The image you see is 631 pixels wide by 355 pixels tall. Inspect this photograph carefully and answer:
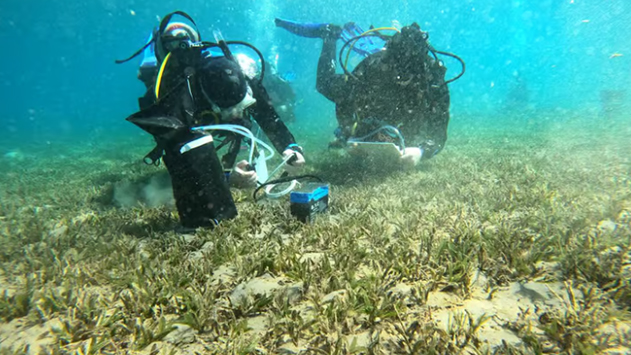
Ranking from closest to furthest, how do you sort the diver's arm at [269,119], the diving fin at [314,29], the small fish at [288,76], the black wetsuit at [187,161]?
1. the black wetsuit at [187,161]
2. the diver's arm at [269,119]
3. the diving fin at [314,29]
4. the small fish at [288,76]

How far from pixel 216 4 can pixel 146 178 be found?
3677 inches

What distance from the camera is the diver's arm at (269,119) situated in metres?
4.80

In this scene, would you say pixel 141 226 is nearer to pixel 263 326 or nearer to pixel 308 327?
pixel 263 326

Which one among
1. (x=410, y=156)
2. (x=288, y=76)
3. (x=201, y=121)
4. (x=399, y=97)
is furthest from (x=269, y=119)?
(x=288, y=76)

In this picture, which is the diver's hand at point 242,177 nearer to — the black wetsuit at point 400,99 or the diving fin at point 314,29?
the black wetsuit at point 400,99

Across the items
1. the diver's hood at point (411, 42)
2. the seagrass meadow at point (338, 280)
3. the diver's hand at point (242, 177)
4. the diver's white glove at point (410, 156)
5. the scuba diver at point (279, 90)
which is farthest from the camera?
the scuba diver at point (279, 90)

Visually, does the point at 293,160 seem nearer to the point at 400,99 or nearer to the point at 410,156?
the point at 410,156

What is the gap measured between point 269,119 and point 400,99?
9.88 feet

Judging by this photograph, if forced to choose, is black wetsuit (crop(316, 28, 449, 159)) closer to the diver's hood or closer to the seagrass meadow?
the diver's hood

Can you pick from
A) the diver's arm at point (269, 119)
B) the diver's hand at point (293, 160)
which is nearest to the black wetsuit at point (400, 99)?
the diver's arm at point (269, 119)

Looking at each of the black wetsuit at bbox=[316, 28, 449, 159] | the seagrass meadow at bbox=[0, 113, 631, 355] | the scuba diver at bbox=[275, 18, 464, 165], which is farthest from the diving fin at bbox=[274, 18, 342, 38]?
the seagrass meadow at bbox=[0, 113, 631, 355]

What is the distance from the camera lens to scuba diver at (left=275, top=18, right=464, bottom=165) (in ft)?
19.8

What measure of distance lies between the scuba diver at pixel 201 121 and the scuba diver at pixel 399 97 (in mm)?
2317

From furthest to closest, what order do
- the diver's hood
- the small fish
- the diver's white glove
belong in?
1. the small fish
2. the diver's hood
3. the diver's white glove
